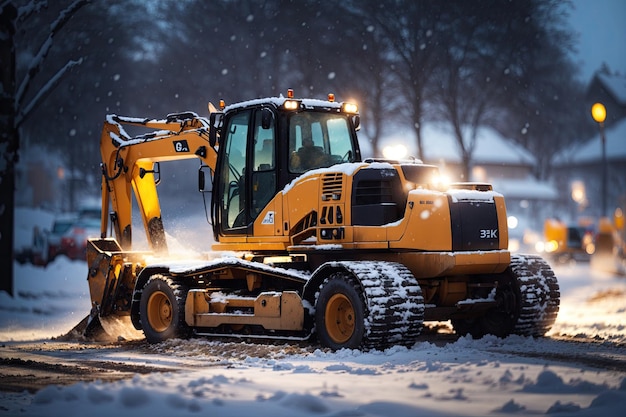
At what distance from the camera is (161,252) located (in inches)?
663

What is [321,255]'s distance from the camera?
1343cm

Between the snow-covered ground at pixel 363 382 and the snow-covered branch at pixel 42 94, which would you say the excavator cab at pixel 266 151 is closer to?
the snow-covered ground at pixel 363 382

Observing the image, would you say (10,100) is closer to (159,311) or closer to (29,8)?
(29,8)

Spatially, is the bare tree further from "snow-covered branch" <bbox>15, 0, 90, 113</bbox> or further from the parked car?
the parked car

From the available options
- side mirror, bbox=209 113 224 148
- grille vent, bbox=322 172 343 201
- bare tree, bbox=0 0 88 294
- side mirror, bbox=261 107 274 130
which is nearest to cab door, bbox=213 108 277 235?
side mirror, bbox=261 107 274 130

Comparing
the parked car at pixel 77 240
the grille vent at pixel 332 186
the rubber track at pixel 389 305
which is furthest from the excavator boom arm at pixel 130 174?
the parked car at pixel 77 240

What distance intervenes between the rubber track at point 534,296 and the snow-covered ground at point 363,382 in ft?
0.90

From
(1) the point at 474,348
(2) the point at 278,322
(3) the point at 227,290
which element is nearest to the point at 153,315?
(3) the point at 227,290

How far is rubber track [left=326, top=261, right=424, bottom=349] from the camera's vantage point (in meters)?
11.7

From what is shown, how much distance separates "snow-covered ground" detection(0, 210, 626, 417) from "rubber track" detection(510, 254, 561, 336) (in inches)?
10.8

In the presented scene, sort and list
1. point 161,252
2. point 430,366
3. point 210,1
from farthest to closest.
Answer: point 210,1 < point 161,252 < point 430,366

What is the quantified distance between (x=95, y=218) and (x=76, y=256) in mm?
3940

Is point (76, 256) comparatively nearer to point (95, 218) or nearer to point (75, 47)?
point (95, 218)

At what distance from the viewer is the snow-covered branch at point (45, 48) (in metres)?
21.1
